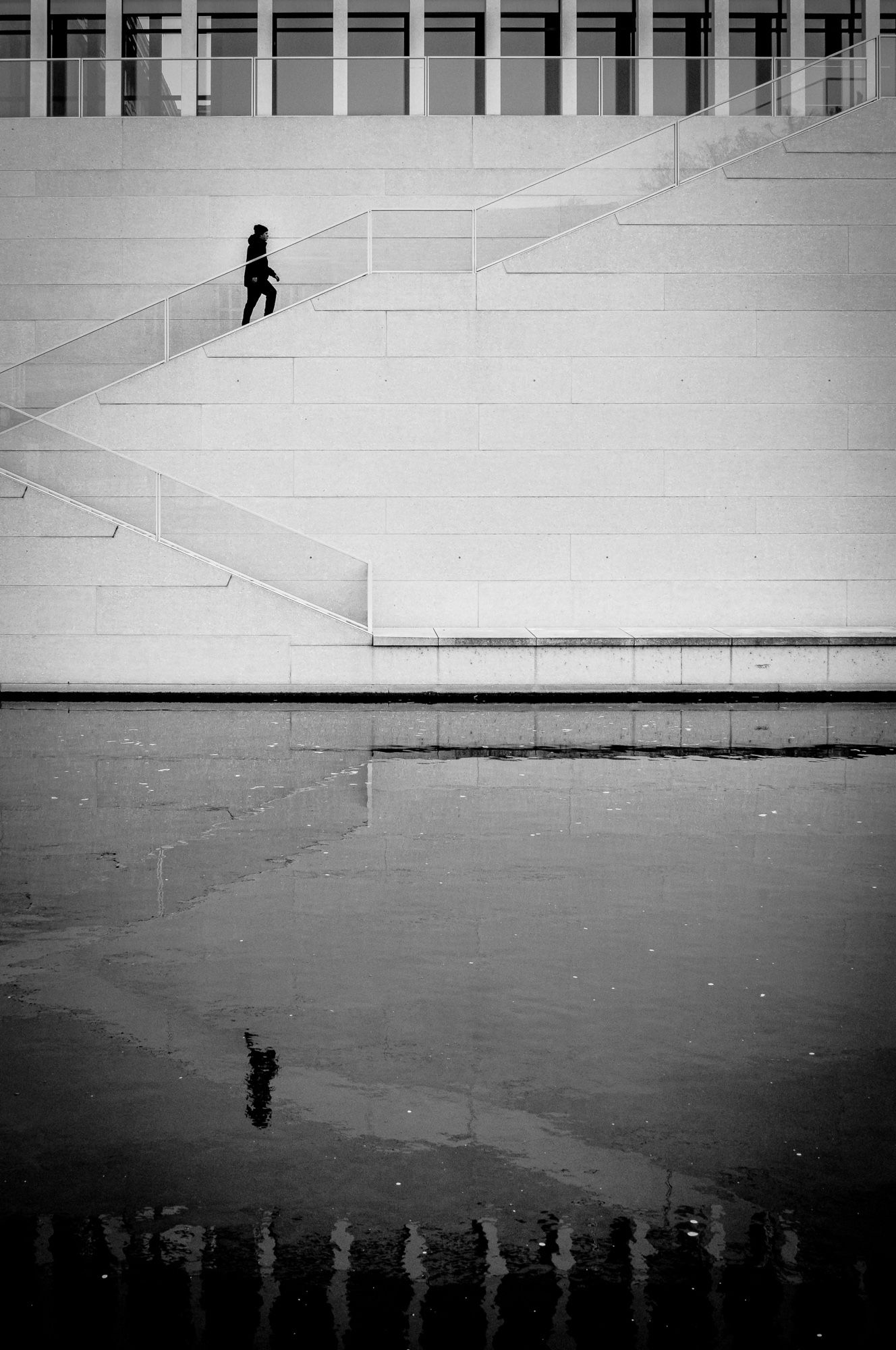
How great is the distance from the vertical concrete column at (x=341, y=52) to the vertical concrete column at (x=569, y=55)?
152 inches

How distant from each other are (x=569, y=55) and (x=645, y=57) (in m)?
1.69

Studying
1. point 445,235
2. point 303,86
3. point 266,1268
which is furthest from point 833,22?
point 266,1268

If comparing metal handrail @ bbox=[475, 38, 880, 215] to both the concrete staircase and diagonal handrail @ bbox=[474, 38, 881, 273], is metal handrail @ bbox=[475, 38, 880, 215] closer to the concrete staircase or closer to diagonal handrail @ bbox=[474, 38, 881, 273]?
diagonal handrail @ bbox=[474, 38, 881, 273]

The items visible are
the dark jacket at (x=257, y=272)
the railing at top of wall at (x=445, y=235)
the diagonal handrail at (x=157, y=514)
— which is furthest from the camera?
the dark jacket at (x=257, y=272)

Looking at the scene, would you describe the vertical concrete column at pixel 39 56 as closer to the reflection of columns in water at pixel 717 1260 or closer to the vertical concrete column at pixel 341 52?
the vertical concrete column at pixel 341 52

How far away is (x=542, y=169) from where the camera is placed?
25.8m

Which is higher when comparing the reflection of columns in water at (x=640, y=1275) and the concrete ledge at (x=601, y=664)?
the concrete ledge at (x=601, y=664)

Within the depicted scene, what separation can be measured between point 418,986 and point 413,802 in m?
4.83

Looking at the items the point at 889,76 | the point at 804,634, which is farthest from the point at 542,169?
the point at 804,634

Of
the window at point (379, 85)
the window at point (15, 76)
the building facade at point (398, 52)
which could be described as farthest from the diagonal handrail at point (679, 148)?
the window at point (15, 76)

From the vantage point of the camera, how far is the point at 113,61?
2573cm

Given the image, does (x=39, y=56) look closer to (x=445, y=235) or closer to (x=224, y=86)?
(x=224, y=86)

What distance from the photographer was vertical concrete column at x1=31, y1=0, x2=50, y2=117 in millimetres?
25891

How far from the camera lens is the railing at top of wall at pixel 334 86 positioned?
25609mm
